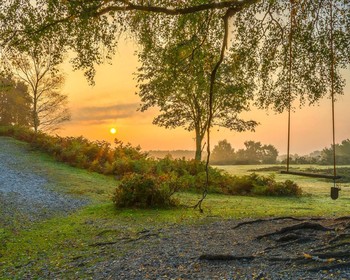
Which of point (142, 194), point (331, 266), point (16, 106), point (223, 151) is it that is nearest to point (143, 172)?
point (142, 194)

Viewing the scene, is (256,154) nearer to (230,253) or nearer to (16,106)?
(16,106)

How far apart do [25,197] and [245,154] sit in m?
42.9

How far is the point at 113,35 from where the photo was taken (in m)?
12.2

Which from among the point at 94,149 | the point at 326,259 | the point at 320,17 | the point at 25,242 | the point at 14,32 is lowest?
the point at 25,242

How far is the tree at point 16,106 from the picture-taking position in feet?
158

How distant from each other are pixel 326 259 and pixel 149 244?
13.6ft

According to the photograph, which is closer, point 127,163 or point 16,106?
point 127,163

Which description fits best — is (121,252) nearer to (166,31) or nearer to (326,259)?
(326,259)

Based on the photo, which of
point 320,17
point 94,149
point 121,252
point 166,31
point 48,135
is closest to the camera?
point 121,252

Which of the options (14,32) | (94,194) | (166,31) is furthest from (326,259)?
(94,194)

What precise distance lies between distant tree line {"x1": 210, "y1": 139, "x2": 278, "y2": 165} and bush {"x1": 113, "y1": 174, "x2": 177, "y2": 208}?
3576 cm

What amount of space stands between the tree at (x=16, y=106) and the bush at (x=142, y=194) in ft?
122

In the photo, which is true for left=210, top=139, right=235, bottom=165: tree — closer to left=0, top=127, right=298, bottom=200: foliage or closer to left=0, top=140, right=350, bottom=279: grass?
left=0, top=127, right=298, bottom=200: foliage

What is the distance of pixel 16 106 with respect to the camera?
49.3 metres
